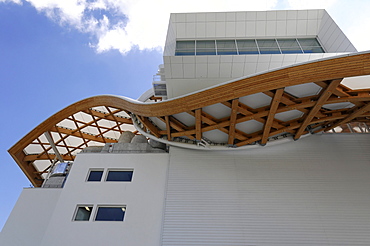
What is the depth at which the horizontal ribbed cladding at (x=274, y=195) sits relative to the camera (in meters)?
9.37

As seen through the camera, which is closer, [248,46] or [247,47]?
[247,47]

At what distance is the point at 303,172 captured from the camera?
11.4 meters

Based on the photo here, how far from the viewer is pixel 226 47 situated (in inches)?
488

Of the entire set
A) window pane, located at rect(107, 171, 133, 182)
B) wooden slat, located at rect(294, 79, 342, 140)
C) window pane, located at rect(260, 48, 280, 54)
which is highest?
window pane, located at rect(260, 48, 280, 54)

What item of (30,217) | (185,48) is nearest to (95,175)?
(30,217)

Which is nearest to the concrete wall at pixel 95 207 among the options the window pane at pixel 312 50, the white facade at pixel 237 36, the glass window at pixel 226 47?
the white facade at pixel 237 36

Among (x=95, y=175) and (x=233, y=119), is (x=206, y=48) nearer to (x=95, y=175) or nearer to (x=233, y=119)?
(x=233, y=119)

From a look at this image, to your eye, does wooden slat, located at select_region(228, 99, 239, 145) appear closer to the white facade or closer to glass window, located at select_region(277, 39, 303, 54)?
the white facade

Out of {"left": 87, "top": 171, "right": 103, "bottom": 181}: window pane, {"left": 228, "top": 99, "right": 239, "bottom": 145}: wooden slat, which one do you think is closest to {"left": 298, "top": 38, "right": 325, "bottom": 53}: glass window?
{"left": 228, "top": 99, "right": 239, "bottom": 145}: wooden slat

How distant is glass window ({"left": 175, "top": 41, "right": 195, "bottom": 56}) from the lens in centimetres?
1207

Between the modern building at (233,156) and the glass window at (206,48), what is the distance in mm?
57

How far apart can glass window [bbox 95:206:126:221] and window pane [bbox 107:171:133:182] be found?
160 centimetres

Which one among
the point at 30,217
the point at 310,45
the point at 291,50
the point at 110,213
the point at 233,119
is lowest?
the point at 30,217

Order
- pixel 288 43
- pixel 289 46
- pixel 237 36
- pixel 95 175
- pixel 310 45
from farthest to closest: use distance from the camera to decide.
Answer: pixel 237 36
pixel 288 43
pixel 310 45
pixel 289 46
pixel 95 175
